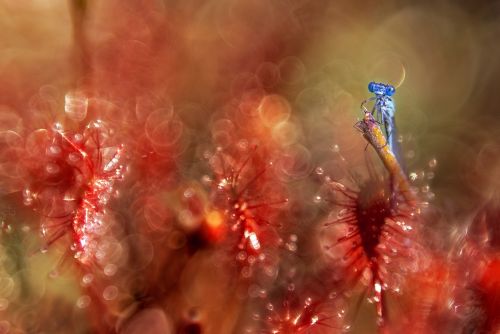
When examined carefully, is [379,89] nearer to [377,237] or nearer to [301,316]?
[377,237]

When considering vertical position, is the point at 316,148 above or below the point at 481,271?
above

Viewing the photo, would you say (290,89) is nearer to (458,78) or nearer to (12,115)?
(458,78)

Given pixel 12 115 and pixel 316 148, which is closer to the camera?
pixel 12 115

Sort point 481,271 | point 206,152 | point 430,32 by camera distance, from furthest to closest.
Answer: point 430,32
point 206,152
point 481,271

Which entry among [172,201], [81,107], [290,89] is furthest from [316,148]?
[81,107]

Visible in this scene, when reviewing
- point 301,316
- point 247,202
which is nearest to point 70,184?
point 247,202

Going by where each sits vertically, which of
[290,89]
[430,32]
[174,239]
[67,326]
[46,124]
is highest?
[430,32]

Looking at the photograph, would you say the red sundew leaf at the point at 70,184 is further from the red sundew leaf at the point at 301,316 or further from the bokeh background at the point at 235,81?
the red sundew leaf at the point at 301,316

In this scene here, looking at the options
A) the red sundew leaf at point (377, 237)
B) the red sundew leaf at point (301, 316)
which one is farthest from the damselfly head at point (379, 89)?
the red sundew leaf at point (301, 316)
